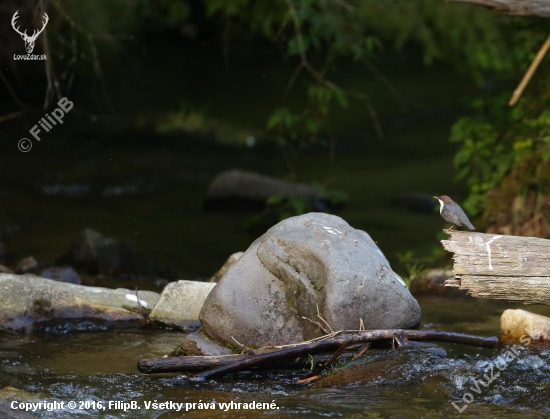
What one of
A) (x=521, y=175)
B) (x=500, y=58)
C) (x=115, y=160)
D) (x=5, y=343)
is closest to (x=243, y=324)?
(x=5, y=343)

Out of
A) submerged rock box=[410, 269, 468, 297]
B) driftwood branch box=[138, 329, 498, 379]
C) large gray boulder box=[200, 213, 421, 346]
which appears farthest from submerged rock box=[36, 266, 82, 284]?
submerged rock box=[410, 269, 468, 297]

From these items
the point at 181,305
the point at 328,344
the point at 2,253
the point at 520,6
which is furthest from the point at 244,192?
the point at 328,344

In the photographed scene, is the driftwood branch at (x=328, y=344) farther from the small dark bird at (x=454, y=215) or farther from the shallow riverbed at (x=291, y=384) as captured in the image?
the small dark bird at (x=454, y=215)

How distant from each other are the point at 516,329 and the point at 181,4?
10525 millimetres

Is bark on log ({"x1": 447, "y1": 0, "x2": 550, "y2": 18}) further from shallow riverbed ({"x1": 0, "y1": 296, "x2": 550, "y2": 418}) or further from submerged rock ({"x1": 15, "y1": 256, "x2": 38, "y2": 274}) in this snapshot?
submerged rock ({"x1": 15, "y1": 256, "x2": 38, "y2": 274})

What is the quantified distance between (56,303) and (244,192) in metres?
5.20

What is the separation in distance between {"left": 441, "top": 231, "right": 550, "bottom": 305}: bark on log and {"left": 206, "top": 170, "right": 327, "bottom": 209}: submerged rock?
6407 mm

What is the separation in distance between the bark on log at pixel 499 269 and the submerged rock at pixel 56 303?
8.81ft

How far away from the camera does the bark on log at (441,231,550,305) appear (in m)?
4.34

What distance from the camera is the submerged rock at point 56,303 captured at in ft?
18.9

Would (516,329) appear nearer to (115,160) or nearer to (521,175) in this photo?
(521,175)

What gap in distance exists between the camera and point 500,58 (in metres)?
7.79

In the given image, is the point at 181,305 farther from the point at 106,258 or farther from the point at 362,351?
the point at 106,258

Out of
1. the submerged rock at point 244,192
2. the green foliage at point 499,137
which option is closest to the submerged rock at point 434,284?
the green foliage at point 499,137
